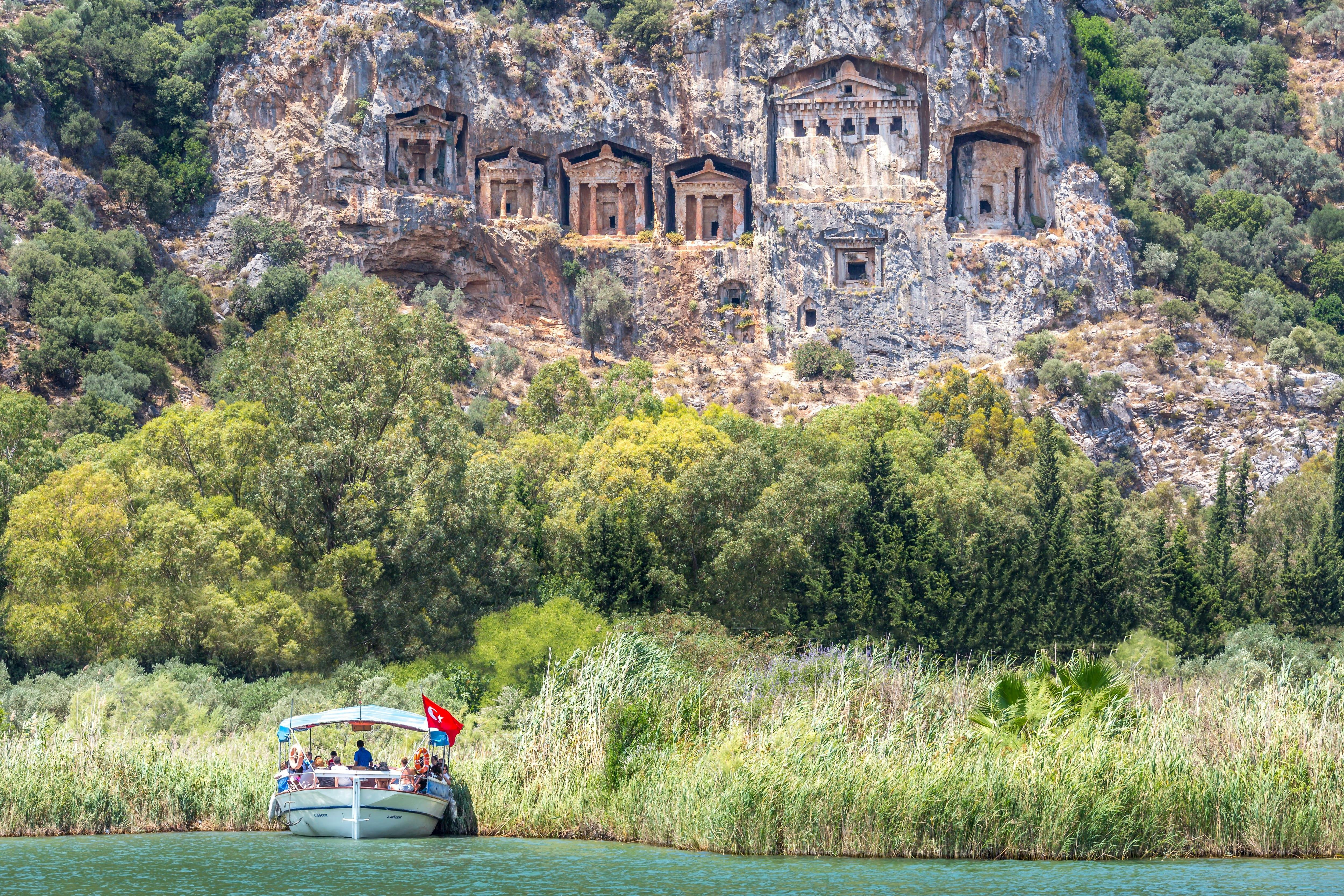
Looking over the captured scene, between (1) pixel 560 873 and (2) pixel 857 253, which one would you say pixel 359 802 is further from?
(2) pixel 857 253

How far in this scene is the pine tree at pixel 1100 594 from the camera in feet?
212

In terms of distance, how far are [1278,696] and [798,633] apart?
927 inches

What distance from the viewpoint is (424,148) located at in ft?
342

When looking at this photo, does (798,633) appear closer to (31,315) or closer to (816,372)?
(816,372)

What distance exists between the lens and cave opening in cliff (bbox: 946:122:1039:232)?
103188 millimetres

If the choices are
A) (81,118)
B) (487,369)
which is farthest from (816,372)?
(81,118)

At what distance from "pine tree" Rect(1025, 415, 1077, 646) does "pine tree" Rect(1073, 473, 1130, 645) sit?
0.98ft

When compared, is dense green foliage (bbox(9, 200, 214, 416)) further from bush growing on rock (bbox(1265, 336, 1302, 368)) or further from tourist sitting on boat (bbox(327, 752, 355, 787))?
bush growing on rock (bbox(1265, 336, 1302, 368))

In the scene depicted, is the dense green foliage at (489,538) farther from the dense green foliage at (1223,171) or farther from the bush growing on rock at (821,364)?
the dense green foliage at (1223,171)

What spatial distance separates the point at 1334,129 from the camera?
12269 centimetres

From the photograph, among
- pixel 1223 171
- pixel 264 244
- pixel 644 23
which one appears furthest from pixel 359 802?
pixel 1223 171

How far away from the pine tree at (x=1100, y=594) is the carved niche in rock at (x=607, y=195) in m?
45.6

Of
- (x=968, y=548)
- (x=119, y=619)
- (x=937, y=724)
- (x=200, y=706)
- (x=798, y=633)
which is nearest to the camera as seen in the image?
(x=937, y=724)

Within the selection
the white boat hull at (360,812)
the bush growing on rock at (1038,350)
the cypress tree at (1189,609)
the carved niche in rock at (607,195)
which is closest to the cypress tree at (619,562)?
the cypress tree at (1189,609)
